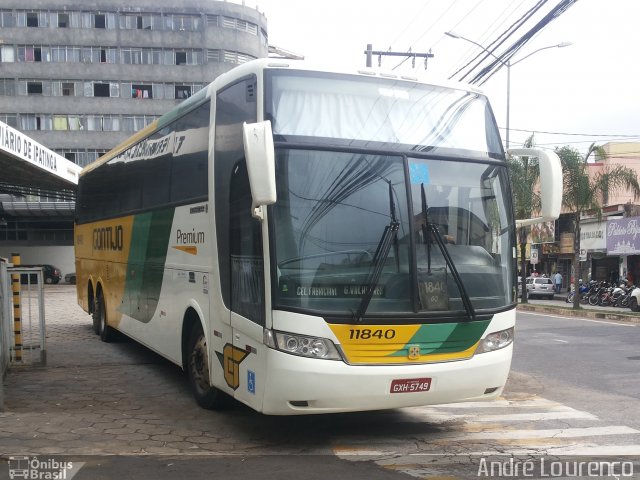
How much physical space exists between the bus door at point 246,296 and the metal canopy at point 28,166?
8171mm

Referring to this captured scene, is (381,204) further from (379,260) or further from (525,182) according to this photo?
(525,182)

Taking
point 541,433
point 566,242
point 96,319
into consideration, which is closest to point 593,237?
point 566,242

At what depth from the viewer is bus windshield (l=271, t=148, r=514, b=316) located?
550 cm

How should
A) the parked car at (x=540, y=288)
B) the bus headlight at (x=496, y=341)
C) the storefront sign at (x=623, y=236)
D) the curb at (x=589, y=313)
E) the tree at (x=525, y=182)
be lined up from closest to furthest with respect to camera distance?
the bus headlight at (x=496, y=341), the curb at (x=589, y=313), the tree at (x=525, y=182), the storefront sign at (x=623, y=236), the parked car at (x=540, y=288)

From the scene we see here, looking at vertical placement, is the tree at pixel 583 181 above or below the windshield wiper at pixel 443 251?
above

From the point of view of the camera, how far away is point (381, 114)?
6094 millimetres

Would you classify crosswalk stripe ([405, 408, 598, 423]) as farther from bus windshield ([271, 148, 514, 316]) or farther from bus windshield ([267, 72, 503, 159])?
bus windshield ([267, 72, 503, 159])

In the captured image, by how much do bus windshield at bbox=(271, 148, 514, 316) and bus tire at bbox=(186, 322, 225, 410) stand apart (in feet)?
6.93

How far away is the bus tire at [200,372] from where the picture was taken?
23.3ft

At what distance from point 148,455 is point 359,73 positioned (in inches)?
154

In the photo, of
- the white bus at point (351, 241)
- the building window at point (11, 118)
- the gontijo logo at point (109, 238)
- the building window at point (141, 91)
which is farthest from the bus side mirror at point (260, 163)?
the building window at point (11, 118)

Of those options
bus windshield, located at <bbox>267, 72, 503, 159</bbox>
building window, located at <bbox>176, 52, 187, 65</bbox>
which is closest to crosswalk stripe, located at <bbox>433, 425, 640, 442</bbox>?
bus windshield, located at <bbox>267, 72, 503, 159</bbox>

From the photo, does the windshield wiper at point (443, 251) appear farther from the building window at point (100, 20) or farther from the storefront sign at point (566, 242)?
the building window at point (100, 20)

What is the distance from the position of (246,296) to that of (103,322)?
791 centimetres
